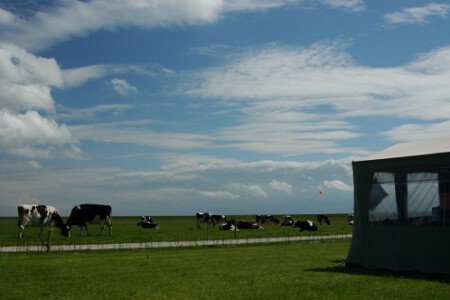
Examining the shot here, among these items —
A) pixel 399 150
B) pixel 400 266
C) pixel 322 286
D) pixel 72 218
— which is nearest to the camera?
pixel 322 286

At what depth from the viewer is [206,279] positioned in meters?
15.4

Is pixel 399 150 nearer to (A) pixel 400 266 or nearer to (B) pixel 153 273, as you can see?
(A) pixel 400 266

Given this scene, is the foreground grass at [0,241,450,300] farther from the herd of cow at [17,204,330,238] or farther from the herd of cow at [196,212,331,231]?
the herd of cow at [196,212,331,231]

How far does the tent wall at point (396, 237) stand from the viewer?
630 inches

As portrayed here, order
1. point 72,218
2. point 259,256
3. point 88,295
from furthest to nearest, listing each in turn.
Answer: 1. point 72,218
2. point 259,256
3. point 88,295

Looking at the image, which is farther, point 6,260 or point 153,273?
point 6,260

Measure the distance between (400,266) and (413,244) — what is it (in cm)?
78

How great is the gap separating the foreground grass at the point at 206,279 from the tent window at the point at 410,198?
66.0 inches

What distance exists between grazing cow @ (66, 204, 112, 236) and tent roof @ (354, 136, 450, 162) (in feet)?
85.3

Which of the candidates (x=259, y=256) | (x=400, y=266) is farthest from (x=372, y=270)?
(x=259, y=256)

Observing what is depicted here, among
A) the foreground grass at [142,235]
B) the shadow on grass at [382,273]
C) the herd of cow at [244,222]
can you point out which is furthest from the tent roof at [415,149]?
the herd of cow at [244,222]

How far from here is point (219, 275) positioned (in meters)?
16.2

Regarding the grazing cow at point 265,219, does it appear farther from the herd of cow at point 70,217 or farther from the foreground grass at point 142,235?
the foreground grass at point 142,235

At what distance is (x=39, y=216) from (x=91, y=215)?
5.29 meters
